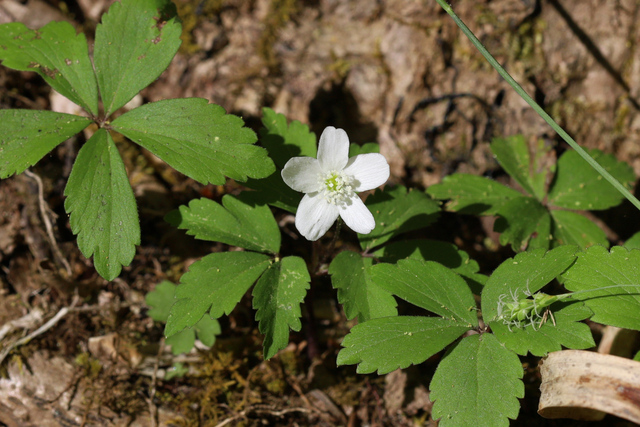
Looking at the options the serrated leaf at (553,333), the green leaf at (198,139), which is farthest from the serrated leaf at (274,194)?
the serrated leaf at (553,333)

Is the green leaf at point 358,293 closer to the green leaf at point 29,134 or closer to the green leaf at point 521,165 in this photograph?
the green leaf at point 521,165

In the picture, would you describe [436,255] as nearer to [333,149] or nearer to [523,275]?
[523,275]

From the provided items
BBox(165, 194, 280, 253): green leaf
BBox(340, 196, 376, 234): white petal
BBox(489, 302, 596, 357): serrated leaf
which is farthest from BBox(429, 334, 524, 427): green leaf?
BBox(165, 194, 280, 253): green leaf

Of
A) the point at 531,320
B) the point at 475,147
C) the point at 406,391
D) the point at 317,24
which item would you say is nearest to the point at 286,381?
the point at 406,391

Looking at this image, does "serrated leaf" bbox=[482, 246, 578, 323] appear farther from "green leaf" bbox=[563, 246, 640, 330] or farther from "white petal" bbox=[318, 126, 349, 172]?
"white petal" bbox=[318, 126, 349, 172]

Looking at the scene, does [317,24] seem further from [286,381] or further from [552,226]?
[286,381]
